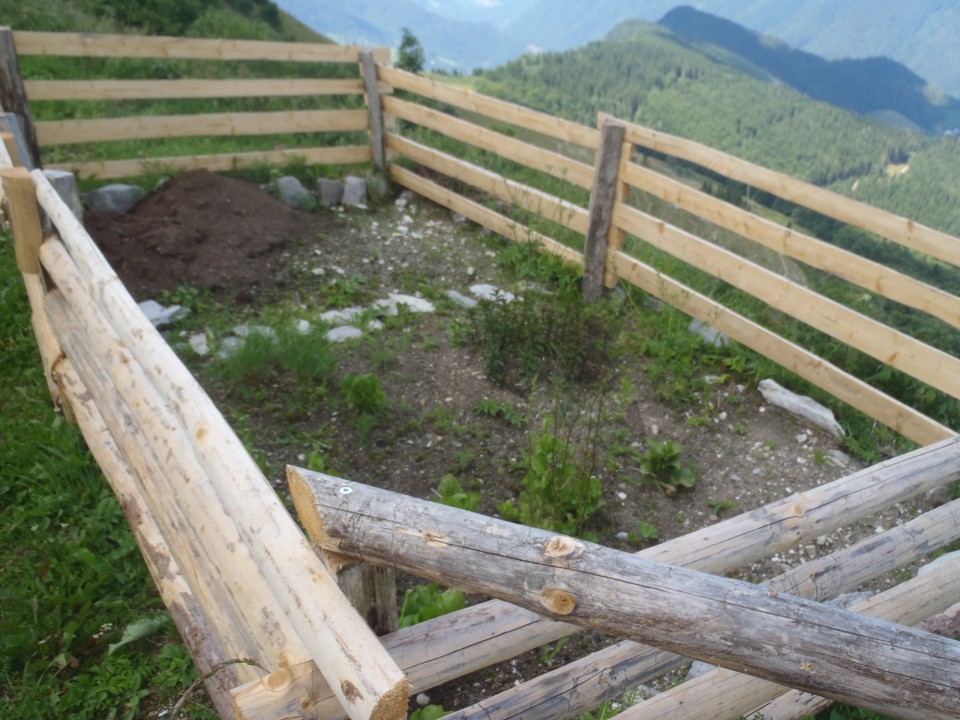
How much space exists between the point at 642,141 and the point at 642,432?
237 cm

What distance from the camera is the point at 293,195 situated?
7.20 m

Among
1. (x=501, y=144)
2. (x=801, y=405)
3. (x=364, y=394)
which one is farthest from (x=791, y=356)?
(x=501, y=144)

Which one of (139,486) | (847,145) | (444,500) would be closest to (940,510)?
(444,500)

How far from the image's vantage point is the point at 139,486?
9.43 ft

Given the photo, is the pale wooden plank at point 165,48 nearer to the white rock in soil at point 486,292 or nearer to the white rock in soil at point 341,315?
the white rock in soil at point 341,315

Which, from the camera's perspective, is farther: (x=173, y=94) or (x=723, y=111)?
(x=723, y=111)

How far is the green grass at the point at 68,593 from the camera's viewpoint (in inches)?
102

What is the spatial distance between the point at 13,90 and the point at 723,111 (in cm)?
4675

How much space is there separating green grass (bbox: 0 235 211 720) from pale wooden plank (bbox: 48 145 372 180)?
11.1 ft

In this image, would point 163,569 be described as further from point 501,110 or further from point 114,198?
point 501,110

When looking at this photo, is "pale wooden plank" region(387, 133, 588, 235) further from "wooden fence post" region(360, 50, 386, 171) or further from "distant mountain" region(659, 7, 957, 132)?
"distant mountain" region(659, 7, 957, 132)

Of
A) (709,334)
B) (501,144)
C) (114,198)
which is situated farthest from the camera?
(501,144)

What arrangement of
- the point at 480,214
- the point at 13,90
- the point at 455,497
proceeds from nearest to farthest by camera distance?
1. the point at 455,497
2. the point at 13,90
3. the point at 480,214

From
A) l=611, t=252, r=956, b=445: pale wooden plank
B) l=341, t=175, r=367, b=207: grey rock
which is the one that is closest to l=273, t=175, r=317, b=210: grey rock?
l=341, t=175, r=367, b=207: grey rock
